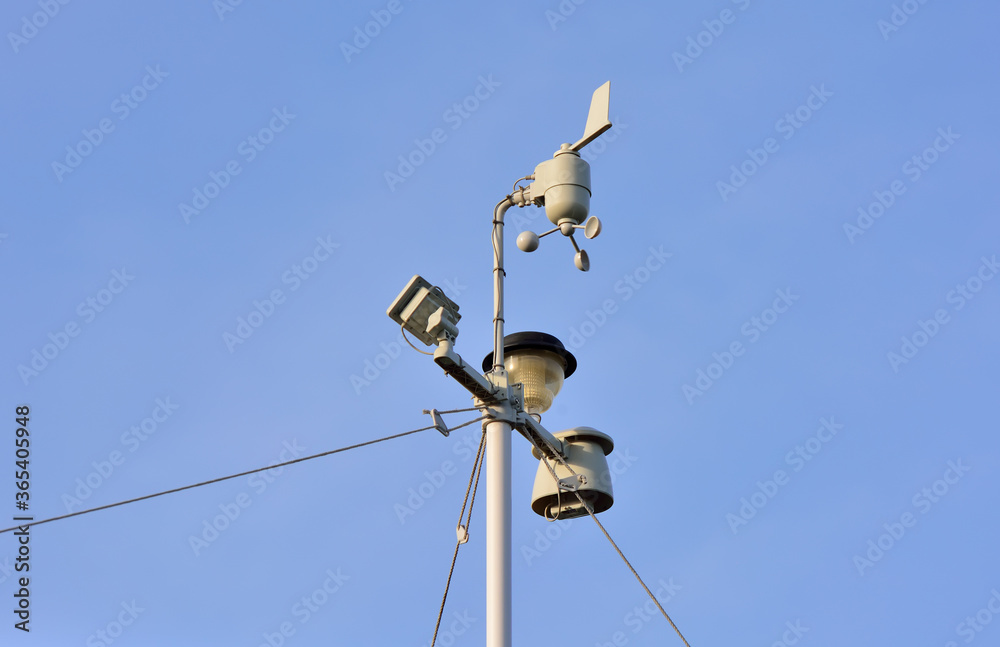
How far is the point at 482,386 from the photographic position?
30.0 feet

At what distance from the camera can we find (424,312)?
9148mm

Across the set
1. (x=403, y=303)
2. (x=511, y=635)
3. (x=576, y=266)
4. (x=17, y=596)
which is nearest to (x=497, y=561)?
(x=511, y=635)

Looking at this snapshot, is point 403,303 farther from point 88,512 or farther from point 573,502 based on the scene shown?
point 88,512

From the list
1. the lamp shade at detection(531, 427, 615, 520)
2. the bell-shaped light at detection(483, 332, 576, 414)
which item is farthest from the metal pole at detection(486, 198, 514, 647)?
the lamp shade at detection(531, 427, 615, 520)

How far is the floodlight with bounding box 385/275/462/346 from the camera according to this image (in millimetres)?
9039

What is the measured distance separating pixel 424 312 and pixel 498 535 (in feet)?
5.26

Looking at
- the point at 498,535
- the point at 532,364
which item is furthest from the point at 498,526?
the point at 532,364

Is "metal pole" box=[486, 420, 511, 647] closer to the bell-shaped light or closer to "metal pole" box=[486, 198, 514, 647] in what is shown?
"metal pole" box=[486, 198, 514, 647]

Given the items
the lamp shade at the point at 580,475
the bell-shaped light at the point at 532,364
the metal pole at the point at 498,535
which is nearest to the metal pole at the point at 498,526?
the metal pole at the point at 498,535

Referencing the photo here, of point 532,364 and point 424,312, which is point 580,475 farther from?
point 424,312

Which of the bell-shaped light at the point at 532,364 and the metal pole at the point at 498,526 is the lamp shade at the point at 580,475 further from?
the metal pole at the point at 498,526

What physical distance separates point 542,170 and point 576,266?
780mm

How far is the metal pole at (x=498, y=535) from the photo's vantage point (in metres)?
8.52

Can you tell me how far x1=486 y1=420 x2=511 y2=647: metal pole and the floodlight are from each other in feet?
2.55
